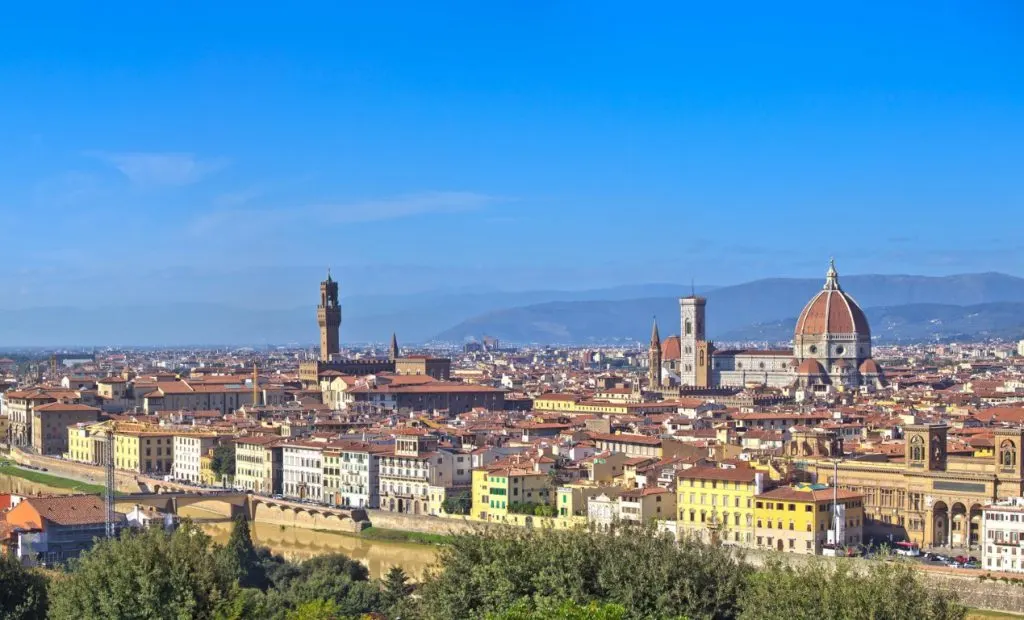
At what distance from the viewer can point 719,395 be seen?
9781 centimetres

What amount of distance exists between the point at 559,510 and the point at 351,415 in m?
32.7

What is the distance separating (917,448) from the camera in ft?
147

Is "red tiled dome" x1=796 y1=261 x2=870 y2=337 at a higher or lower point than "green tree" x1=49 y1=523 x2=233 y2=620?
higher

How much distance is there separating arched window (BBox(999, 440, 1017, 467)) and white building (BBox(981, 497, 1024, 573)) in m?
3.74

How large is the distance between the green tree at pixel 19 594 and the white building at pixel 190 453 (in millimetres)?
36442

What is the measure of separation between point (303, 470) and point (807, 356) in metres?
58.7

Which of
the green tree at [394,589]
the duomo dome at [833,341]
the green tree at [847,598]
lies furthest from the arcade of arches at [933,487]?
the duomo dome at [833,341]

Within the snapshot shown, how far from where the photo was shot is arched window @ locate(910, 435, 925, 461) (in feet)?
146

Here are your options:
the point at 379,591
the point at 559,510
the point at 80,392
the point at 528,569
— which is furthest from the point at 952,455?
the point at 80,392

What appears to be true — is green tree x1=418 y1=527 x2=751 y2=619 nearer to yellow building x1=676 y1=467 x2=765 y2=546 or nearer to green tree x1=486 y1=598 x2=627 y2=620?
green tree x1=486 y1=598 x2=627 y2=620

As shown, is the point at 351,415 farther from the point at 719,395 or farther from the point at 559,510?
the point at 559,510

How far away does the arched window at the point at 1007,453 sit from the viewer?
141 feet

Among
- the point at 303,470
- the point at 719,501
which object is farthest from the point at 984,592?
the point at 303,470

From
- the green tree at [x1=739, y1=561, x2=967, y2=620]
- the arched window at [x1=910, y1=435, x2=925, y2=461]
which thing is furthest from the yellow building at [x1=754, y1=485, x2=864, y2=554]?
the green tree at [x1=739, y1=561, x2=967, y2=620]
